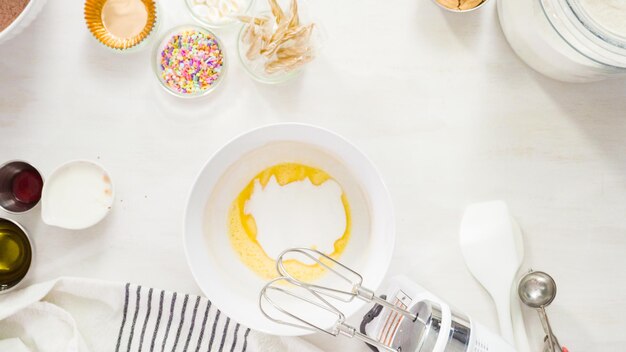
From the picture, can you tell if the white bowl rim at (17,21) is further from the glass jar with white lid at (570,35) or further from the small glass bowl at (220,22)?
the glass jar with white lid at (570,35)

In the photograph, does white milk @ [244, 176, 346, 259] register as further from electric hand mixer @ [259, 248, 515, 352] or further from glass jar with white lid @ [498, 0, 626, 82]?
glass jar with white lid @ [498, 0, 626, 82]

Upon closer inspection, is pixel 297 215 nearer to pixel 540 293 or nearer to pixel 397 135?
pixel 397 135

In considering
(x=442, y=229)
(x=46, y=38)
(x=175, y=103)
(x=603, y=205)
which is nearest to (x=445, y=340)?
(x=442, y=229)

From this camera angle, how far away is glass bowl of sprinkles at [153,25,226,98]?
38.6 inches

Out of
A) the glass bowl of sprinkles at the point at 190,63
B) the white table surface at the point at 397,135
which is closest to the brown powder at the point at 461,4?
the white table surface at the point at 397,135

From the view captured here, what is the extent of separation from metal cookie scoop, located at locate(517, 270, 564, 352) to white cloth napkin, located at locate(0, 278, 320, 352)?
0.35m

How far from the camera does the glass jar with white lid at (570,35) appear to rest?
32.0 inches

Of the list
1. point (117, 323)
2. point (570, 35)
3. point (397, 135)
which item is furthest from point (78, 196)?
point (570, 35)

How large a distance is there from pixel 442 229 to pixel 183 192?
43 centimetres

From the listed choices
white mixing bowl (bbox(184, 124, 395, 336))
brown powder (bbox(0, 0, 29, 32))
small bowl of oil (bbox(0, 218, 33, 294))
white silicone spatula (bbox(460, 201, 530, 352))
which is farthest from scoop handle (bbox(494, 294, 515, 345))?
brown powder (bbox(0, 0, 29, 32))

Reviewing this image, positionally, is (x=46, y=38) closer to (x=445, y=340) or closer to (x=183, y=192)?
(x=183, y=192)

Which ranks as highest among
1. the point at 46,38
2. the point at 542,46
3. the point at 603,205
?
the point at 46,38

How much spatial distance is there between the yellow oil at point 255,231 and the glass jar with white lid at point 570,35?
0.37m

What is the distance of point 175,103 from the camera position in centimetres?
100
